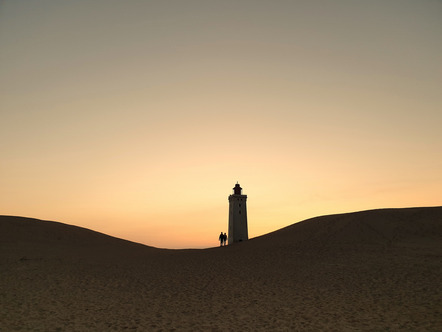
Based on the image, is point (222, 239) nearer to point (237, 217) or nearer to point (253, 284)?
→ point (237, 217)

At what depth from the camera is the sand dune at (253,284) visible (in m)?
14.9

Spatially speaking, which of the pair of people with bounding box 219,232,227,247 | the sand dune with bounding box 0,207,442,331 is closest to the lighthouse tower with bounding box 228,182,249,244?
the pair of people with bounding box 219,232,227,247

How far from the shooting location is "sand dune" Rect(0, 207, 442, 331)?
14.9 m

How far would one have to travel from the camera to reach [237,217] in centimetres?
4872

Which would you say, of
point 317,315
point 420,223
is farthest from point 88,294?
point 420,223

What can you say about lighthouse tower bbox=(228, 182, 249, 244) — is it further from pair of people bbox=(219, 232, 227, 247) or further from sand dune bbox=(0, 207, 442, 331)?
sand dune bbox=(0, 207, 442, 331)

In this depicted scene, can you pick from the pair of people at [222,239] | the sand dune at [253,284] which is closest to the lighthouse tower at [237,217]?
the pair of people at [222,239]

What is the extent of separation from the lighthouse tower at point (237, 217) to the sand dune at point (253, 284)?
1061 cm

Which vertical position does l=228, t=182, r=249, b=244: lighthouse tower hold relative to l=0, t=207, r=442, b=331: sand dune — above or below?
above

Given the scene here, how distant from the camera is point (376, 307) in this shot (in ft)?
53.3

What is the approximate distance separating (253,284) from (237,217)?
1082 inches

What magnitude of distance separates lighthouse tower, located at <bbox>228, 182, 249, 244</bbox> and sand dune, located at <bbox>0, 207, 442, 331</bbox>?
1061 cm

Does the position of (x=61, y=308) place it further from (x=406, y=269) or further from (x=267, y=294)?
(x=406, y=269)

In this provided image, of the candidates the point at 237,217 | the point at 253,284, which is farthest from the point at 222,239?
the point at 253,284
